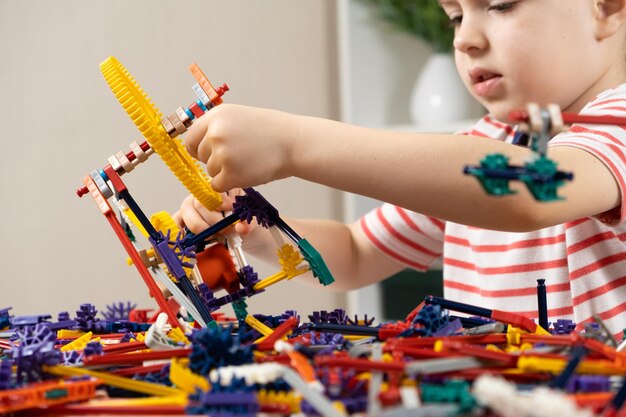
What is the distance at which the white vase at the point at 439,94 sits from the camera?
2031 millimetres

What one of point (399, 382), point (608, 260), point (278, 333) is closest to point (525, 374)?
point (399, 382)

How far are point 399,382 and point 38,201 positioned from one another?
6.55 ft

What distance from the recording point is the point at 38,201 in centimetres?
221

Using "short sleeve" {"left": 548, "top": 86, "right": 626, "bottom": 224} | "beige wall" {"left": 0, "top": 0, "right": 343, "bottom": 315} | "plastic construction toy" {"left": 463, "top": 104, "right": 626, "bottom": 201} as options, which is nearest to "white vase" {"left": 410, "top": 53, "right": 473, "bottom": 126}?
"beige wall" {"left": 0, "top": 0, "right": 343, "bottom": 315}

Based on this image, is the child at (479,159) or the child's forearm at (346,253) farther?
the child's forearm at (346,253)

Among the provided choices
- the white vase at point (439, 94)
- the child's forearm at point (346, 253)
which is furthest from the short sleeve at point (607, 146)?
the white vase at point (439, 94)

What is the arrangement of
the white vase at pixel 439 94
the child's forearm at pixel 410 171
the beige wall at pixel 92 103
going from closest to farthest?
the child's forearm at pixel 410 171
the white vase at pixel 439 94
the beige wall at pixel 92 103

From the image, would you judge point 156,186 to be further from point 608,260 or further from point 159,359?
point 159,359

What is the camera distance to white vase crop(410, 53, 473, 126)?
6.66 feet

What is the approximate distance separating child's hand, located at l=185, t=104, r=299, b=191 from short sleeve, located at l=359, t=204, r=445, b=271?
0.60m

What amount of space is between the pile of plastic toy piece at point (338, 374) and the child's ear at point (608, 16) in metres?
0.52

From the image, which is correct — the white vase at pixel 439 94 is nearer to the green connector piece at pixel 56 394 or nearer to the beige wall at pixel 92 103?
the beige wall at pixel 92 103

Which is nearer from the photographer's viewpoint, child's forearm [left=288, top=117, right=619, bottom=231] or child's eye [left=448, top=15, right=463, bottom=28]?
child's forearm [left=288, top=117, right=619, bottom=231]

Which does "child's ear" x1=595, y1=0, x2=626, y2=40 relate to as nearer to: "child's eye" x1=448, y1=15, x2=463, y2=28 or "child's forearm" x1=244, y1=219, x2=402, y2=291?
"child's eye" x1=448, y1=15, x2=463, y2=28
